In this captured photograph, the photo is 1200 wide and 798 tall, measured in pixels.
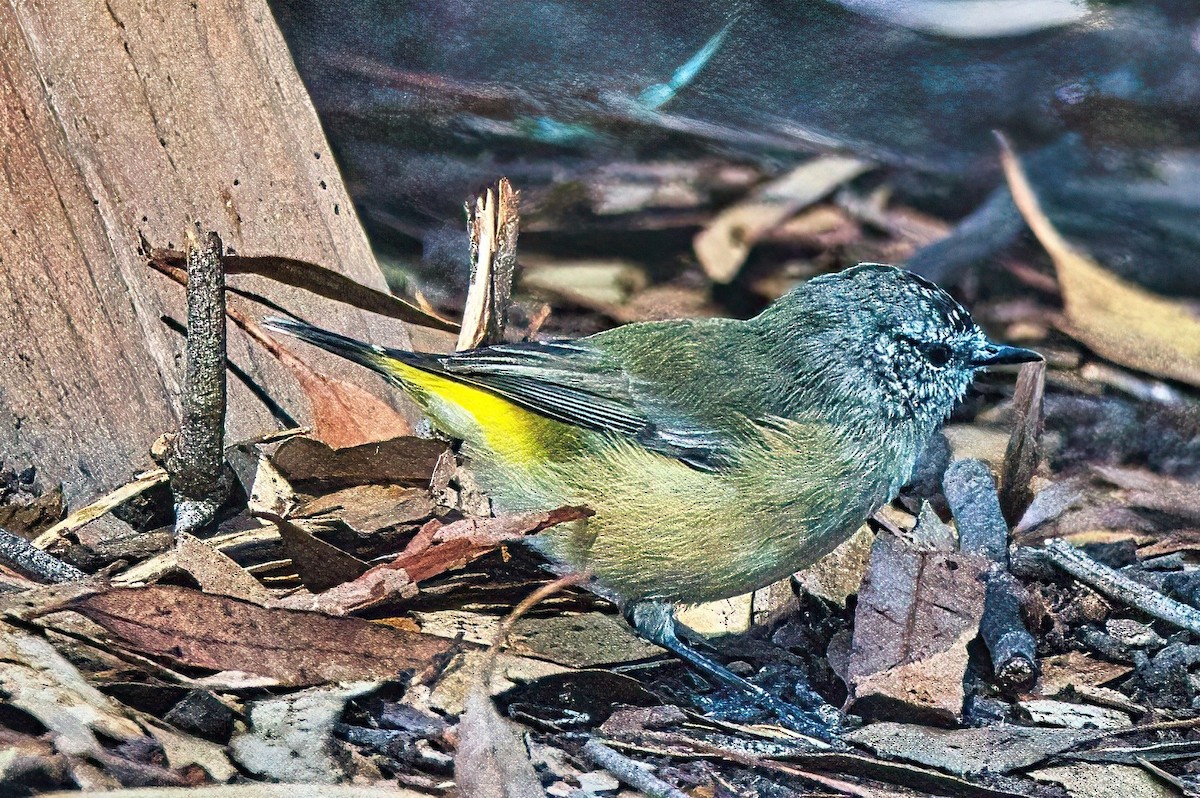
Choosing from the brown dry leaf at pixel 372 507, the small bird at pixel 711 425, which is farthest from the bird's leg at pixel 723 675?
the brown dry leaf at pixel 372 507

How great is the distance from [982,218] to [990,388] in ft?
2.67

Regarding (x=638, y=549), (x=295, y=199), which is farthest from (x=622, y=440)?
(x=295, y=199)

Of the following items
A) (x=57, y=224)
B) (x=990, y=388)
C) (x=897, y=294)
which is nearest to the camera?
(x=897, y=294)

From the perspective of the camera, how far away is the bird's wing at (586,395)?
298 cm

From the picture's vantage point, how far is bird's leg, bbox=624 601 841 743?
2.81m

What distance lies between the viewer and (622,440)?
3.00m

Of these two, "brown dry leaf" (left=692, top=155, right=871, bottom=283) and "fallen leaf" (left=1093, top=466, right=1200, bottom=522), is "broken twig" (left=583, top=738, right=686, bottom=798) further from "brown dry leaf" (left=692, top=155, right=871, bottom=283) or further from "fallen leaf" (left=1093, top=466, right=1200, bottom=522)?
"brown dry leaf" (left=692, top=155, right=871, bottom=283)

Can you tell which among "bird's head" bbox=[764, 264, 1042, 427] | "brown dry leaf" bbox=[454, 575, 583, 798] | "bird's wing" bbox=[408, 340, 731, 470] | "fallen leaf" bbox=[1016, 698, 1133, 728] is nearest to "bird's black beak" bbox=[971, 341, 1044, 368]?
"bird's head" bbox=[764, 264, 1042, 427]

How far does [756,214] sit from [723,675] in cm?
272

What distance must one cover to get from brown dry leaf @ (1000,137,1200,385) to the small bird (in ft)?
6.69

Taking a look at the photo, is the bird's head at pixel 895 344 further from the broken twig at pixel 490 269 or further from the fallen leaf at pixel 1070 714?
the broken twig at pixel 490 269

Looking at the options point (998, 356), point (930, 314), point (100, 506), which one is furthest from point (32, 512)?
point (998, 356)

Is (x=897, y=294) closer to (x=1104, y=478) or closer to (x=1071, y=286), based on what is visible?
(x=1104, y=478)

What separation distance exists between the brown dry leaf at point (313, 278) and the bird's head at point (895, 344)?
1.19m
